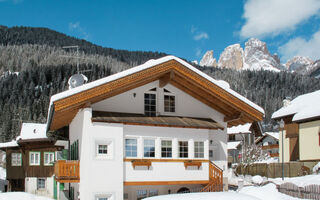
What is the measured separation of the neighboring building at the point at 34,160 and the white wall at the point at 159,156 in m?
16.5

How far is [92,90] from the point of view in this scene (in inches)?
713

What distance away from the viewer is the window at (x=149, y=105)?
2097 centimetres

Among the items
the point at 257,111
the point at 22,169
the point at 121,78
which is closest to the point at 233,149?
the point at 22,169

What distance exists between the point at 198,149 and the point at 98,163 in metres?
5.48

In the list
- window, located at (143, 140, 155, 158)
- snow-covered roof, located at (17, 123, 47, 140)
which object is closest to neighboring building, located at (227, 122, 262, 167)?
snow-covered roof, located at (17, 123, 47, 140)

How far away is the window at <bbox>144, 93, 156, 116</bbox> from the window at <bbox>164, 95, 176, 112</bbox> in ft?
2.17

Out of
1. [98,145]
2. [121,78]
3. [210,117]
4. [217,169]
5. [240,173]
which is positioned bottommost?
[240,173]

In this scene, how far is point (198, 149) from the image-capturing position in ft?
69.2

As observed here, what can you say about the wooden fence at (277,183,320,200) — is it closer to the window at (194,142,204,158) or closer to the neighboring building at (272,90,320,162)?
the window at (194,142,204,158)

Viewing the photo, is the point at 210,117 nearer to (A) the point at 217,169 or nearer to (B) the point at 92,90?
(A) the point at 217,169

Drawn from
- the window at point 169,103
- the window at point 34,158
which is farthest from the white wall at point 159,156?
the window at point 34,158

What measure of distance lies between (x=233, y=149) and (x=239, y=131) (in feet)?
10.9

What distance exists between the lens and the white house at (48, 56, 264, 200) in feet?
60.4

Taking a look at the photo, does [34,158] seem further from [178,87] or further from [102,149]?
[178,87]
